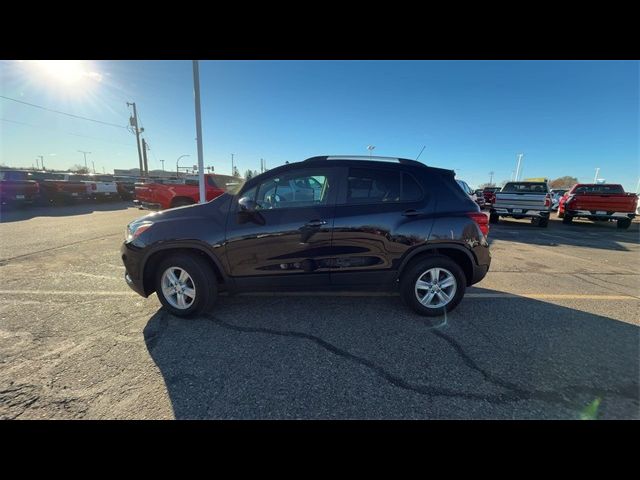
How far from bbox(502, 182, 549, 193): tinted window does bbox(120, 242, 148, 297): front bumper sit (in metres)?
13.5

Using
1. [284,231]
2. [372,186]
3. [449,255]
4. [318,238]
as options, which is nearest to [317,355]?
[318,238]

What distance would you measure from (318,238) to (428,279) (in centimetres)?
146

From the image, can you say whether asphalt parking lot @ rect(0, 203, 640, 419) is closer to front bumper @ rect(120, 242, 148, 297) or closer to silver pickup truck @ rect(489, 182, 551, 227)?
front bumper @ rect(120, 242, 148, 297)

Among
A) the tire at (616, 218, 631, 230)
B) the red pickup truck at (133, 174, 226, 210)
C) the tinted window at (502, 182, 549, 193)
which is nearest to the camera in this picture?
the red pickup truck at (133, 174, 226, 210)

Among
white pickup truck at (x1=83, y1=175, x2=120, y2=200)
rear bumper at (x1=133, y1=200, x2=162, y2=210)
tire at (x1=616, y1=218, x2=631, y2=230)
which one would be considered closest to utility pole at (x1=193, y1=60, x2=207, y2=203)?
rear bumper at (x1=133, y1=200, x2=162, y2=210)

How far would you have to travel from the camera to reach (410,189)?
331cm

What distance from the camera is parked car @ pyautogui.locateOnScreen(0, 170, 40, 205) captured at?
12.6 meters

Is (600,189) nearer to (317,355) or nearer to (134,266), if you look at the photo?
(317,355)

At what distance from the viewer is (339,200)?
321 centimetres

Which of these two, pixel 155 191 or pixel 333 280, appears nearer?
pixel 333 280
